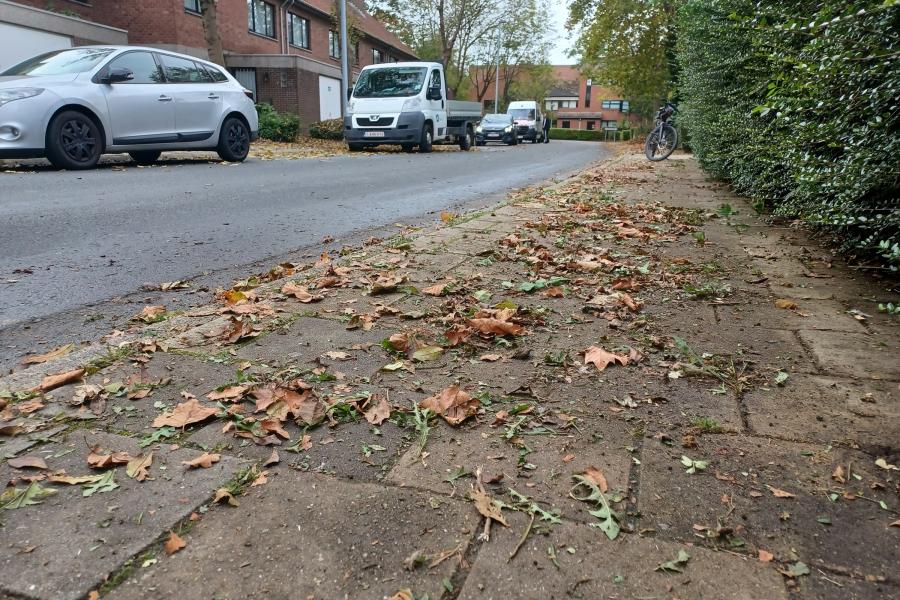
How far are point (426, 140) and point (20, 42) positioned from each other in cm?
1257

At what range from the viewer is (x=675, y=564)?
4.84 feet

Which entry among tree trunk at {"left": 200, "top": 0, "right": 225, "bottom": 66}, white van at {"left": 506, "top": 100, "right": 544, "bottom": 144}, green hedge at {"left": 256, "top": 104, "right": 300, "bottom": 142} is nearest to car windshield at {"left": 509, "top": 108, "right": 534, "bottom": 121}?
white van at {"left": 506, "top": 100, "right": 544, "bottom": 144}

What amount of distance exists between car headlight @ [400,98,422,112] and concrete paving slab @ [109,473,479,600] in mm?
17630

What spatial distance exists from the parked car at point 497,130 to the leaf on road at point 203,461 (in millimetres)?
32900

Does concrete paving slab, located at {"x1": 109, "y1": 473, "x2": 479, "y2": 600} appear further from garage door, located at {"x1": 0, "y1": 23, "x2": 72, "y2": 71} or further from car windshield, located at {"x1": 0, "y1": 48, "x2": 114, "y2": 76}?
garage door, located at {"x1": 0, "y1": 23, "x2": 72, "y2": 71}

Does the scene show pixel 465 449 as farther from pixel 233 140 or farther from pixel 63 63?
pixel 233 140

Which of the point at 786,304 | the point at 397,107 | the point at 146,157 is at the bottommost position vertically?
the point at 786,304

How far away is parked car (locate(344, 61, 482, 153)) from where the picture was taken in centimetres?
1847

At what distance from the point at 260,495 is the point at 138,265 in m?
3.39

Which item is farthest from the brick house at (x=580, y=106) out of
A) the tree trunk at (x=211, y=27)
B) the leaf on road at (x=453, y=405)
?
the leaf on road at (x=453, y=405)

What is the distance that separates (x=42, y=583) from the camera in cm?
140

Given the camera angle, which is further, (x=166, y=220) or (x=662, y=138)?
(x=662, y=138)

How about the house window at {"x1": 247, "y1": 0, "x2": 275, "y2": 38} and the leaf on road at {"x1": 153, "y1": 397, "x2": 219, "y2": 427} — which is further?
the house window at {"x1": 247, "y1": 0, "x2": 275, "y2": 38}

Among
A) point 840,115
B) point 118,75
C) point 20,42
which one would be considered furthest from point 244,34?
point 840,115
